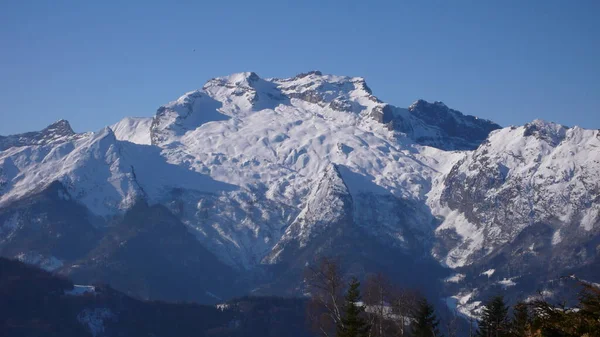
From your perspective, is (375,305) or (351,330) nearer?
(351,330)

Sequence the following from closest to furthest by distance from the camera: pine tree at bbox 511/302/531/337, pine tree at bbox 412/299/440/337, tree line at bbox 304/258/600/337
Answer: tree line at bbox 304/258/600/337
pine tree at bbox 511/302/531/337
pine tree at bbox 412/299/440/337

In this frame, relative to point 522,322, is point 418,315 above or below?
below

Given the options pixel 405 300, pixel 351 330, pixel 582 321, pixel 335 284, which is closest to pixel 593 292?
pixel 582 321

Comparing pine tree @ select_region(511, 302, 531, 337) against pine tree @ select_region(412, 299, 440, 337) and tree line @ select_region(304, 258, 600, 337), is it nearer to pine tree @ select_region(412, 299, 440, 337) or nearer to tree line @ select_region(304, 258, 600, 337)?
tree line @ select_region(304, 258, 600, 337)

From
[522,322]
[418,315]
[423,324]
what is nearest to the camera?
[522,322]

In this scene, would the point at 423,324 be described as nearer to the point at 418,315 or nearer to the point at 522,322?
the point at 418,315

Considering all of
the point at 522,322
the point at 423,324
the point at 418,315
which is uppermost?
the point at 522,322

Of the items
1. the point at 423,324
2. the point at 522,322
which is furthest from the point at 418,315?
the point at 522,322

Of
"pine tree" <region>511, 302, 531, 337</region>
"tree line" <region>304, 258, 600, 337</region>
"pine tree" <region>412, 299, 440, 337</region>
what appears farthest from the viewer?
"pine tree" <region>412, 299, 440, 337</region>

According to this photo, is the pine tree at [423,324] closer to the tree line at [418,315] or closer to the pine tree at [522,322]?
the tree line at [418,315]

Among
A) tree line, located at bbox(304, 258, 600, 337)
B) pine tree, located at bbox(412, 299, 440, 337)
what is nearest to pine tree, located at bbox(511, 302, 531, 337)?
tree line, located at bbox(304, 258, 600, 337)

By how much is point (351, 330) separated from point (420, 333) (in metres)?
29.9

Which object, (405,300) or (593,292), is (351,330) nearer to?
(405,300)

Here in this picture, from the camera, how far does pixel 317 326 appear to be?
8438 cm
